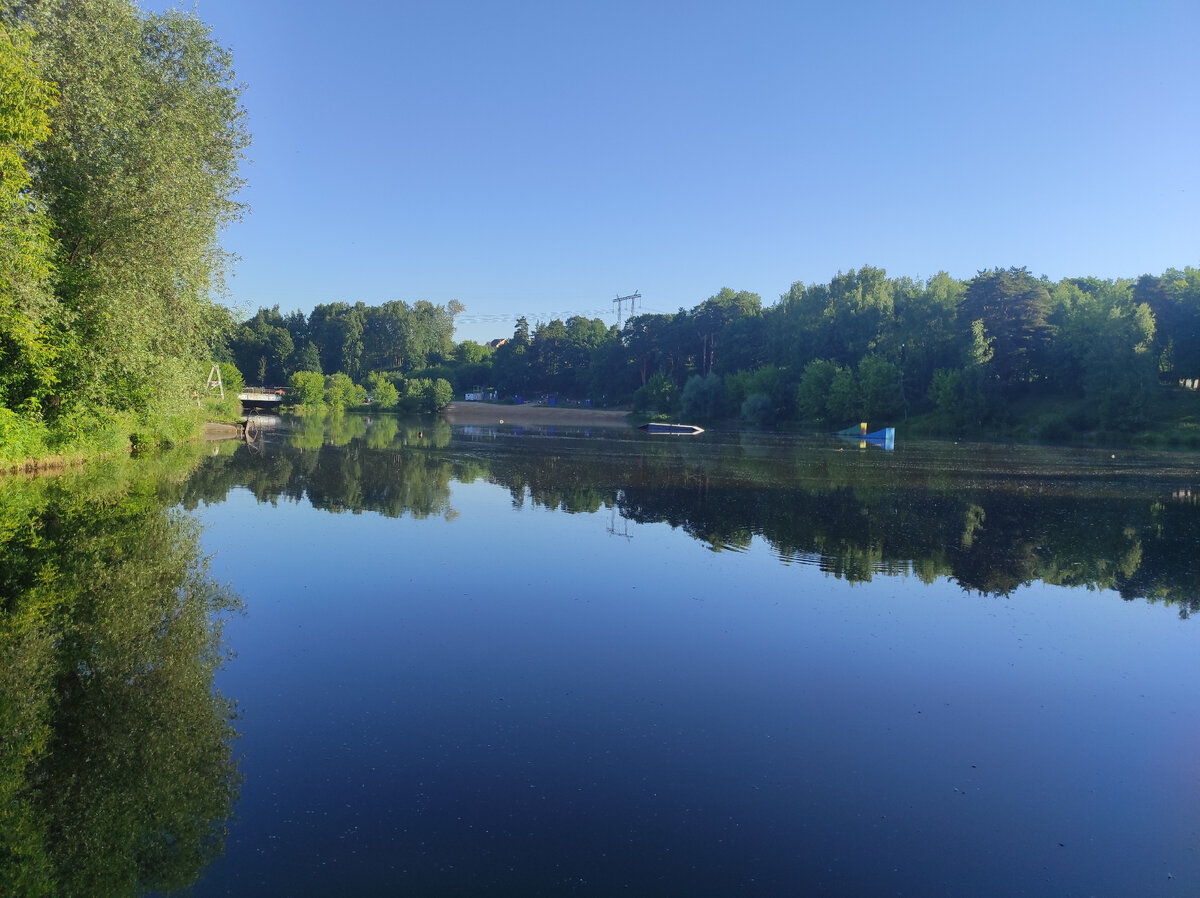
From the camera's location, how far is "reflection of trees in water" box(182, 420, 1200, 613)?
1401 cm

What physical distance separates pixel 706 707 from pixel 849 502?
15.5 m

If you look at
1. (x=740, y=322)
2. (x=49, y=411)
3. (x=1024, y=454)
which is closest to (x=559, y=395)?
(x=740, y=322)

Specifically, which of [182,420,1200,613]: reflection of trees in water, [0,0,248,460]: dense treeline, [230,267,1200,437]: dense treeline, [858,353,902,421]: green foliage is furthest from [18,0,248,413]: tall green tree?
[858,353,902,421]: green foliage

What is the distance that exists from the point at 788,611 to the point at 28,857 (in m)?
8.62

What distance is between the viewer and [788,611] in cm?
1076

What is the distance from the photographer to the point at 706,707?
24.2ft

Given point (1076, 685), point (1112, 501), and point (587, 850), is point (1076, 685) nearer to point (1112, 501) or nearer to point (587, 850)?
point (587, 850)

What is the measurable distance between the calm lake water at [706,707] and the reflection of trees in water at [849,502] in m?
0.19

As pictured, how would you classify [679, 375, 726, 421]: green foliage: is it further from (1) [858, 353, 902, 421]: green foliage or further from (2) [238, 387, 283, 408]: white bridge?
(2) [238, 387, 283, 408]: white bridge

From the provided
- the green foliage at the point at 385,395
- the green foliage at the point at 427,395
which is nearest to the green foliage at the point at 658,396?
the green foliage at the point at 427,395

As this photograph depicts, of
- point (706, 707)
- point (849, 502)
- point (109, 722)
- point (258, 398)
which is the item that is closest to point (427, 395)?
point (258, 398)

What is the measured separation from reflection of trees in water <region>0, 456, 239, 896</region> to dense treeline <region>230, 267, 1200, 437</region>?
3025 centimetres

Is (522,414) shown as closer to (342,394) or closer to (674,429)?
(342,394)

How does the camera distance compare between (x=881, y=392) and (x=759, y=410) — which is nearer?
(x=881, y=392)
